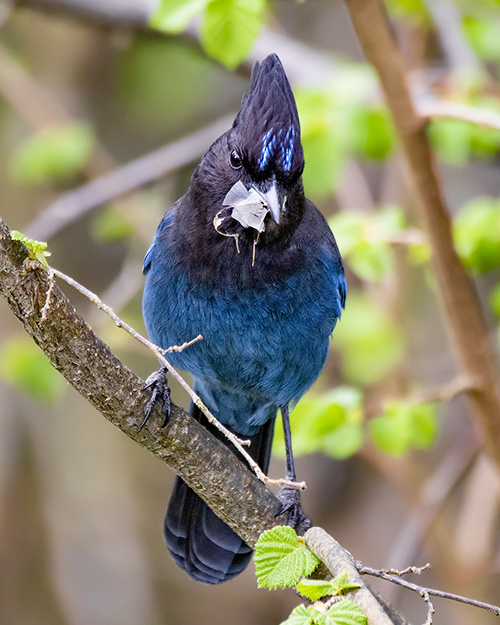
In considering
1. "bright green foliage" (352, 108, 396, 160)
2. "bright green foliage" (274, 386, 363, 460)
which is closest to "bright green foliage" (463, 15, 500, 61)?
"bright green foliage" (352, 108, 396, 160)

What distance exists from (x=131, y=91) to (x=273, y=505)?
171 inches

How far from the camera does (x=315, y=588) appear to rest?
152cm

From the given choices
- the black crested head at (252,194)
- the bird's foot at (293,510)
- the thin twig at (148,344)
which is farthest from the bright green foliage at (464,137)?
the thin twig at (148,344)

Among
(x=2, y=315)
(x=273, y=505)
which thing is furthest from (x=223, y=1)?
(x=2, y=315)

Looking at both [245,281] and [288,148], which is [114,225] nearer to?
[245,281]

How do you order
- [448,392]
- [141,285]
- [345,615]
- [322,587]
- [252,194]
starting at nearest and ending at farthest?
1. [345,615]
2. [322,587]
3. [252,194]
4. [448,392]
5. [141,285]

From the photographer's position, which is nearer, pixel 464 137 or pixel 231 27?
pixel 231 27

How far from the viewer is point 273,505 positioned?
2348 mm

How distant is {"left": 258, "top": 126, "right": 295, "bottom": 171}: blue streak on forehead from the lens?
239 centimetres

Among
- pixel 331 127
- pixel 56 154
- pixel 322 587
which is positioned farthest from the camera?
pixel 56 154

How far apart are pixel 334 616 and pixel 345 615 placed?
0.06 feet

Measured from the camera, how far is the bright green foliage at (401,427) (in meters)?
2.76

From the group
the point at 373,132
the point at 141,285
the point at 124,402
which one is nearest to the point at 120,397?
the point at 124,402

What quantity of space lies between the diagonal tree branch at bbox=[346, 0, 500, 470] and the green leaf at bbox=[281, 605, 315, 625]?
1.59 m
